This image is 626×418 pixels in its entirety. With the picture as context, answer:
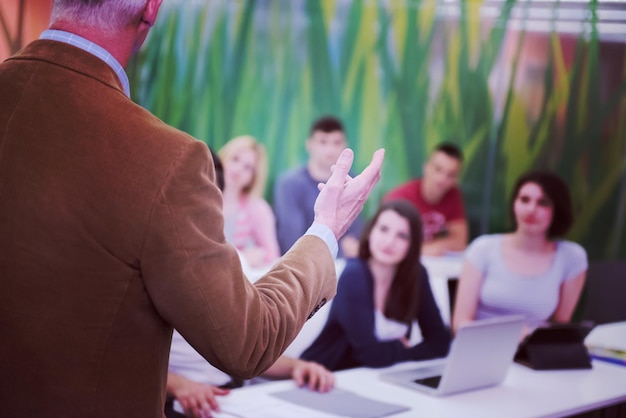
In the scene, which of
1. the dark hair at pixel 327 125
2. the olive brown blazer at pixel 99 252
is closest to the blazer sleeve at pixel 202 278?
the olive brown blazer at pixel 99 252

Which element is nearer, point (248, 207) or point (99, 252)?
point (99, 252)

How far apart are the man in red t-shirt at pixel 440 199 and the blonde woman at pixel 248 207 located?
1059 millimetres

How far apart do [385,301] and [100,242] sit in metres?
2.26

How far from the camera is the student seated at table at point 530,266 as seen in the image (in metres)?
3.59

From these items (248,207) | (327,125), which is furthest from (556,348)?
(327,125)

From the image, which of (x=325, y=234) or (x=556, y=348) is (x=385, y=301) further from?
(x=325, y=234)

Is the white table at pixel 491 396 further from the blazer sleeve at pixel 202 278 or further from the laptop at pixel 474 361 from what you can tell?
the blazer sleeve at pixel 202 278

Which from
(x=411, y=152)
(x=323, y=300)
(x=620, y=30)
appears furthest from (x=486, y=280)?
(x=620, y=30)

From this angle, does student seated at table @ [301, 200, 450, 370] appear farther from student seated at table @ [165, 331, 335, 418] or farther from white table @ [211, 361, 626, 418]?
student seated at table @ [165, 331, 335, 418]

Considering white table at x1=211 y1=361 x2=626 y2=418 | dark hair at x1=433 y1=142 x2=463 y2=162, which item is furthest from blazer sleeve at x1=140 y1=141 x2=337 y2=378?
dark hair at x1=433 y1=142 x2=463 y2=162

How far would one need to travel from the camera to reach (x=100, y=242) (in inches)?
43.1

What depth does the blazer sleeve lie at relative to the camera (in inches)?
42.7

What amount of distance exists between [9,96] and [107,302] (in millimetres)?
331

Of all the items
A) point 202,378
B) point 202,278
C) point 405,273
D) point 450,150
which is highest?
point 450,150
